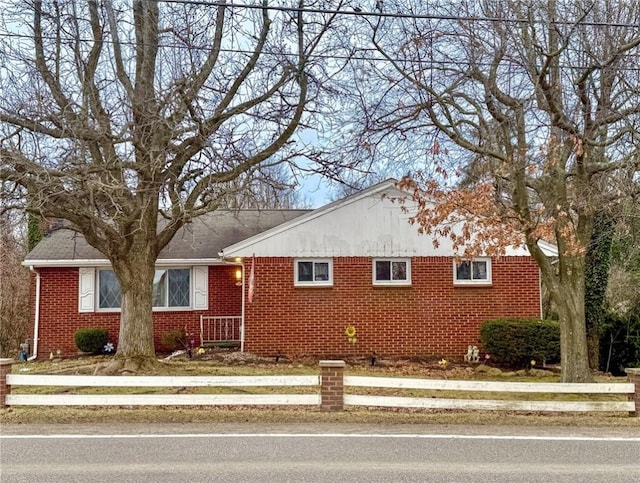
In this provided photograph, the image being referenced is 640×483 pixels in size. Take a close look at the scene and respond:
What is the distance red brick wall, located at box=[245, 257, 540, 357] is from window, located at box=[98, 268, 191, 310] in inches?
124

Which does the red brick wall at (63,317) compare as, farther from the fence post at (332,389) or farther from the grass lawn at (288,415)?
the fence post at (332,389)

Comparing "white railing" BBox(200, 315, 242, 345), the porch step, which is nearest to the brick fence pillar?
the porch step

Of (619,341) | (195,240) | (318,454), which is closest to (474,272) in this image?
(619,341)

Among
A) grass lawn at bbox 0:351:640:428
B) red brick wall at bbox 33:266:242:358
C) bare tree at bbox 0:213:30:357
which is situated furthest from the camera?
bare tree at bbox 0:213:30:357

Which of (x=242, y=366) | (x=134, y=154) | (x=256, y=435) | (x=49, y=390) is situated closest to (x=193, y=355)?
(x=242, y=366)

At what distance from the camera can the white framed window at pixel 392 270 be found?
15961mm

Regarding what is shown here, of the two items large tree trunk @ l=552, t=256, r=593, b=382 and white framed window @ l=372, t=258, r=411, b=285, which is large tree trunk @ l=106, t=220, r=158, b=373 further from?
large tree trunk @ l=552, t=256, r=593, b=382

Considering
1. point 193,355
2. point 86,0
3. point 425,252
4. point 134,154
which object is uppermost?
point 86,0

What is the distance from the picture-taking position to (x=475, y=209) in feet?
34.6

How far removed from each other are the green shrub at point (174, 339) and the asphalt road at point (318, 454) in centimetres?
931

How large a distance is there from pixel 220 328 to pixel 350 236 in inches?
206

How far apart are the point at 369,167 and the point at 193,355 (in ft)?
24.2

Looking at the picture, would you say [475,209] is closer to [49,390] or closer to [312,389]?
[312,389]

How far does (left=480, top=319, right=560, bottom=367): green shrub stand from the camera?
47.3 feet
